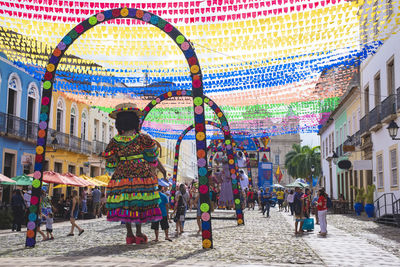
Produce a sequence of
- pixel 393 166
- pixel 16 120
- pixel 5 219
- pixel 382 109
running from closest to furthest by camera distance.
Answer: pixel 5 219 → pixel 382 109 → pixel 393 166 → pixel 16 120

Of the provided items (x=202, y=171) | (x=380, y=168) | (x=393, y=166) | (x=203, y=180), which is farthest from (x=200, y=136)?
(x=380, y=168)

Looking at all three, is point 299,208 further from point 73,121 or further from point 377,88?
point 73,121

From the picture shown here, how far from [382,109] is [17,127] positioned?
1654 cm

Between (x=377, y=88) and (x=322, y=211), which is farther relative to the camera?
(x=377, y=88)

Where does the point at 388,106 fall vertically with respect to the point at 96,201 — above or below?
above

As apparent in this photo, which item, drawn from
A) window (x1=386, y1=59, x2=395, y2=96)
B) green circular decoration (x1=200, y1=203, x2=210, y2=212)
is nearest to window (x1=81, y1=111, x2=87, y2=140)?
window (x1=386, y1=59, x2=395, y2=96)

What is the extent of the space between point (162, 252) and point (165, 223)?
2320 mm

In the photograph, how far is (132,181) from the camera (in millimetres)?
8008

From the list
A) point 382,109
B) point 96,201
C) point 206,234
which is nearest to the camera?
point 206,234

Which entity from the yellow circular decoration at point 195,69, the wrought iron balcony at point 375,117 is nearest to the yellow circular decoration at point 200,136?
the yellow circular decoration at point 195,69

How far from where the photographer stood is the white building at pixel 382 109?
61.5 feet

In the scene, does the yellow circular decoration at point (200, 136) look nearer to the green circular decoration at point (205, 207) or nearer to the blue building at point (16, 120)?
the green circular decoration at point (205, 207)

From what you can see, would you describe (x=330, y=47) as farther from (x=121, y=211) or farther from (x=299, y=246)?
(x=121, y=211)

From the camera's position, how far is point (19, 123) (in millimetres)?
23359
